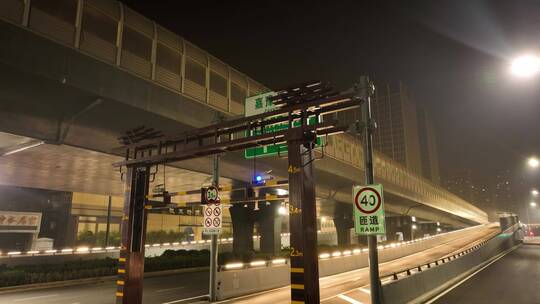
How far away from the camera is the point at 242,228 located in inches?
1407

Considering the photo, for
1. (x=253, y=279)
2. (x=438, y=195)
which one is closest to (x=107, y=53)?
(x=253, y=279)

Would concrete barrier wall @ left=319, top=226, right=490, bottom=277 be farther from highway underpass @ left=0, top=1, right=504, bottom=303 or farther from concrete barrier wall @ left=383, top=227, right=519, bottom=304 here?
concrete barrier wall @ left=383, top=227, right=519, bottom=304

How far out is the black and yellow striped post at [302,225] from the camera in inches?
336

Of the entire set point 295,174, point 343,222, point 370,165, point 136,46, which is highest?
point 136,46

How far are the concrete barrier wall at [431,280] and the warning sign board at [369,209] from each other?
3.23 metres

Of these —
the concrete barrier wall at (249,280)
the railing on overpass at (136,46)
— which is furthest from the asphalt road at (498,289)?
the railing on overpass at (136,46)

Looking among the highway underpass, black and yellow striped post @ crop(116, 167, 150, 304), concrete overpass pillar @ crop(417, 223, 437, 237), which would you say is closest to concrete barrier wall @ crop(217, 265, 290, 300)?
the highway underpass

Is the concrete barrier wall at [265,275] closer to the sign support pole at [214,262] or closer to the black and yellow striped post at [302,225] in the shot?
the sign support pole at [214,262]

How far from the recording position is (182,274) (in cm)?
3002

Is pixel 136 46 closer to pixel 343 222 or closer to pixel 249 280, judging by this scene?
pixel 249 280

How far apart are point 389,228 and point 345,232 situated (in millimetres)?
32760

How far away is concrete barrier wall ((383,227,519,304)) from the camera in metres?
12.3

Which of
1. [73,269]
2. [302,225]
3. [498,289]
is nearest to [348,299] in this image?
[498,289]

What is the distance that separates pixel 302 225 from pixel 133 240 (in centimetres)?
639
